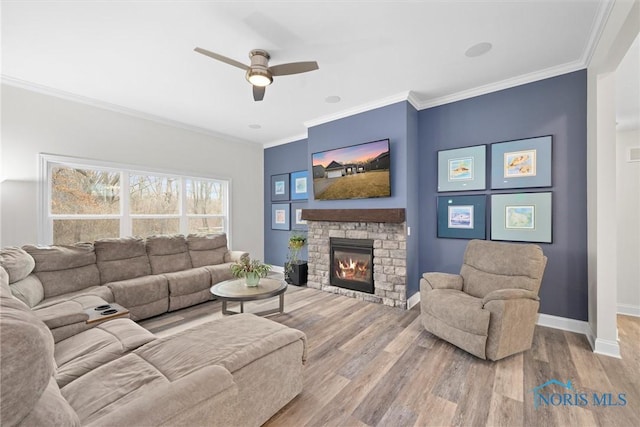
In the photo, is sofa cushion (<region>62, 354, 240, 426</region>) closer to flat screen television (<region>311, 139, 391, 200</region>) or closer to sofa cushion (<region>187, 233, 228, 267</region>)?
sofa cushion (<region>187, 233, 228, 267</region>)

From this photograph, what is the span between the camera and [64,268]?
2.93 metres

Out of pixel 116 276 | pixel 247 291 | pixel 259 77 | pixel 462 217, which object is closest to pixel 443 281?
pixel 462 217

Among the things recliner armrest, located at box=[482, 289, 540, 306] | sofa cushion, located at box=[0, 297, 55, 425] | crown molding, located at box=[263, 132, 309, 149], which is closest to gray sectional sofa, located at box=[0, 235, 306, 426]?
sofa cushion, located at box=[0, 297, 55, 425]

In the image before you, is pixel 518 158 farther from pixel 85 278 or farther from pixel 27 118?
pixel 27 118

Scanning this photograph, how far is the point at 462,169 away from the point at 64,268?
195 inches

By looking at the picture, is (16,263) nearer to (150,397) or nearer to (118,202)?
(118,202)

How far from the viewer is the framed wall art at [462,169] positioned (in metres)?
3.41

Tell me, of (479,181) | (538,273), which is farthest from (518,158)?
(538,273)

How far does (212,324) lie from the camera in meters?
1.86

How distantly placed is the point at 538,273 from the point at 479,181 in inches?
52.1

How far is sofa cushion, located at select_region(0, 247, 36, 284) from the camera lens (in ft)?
7.89

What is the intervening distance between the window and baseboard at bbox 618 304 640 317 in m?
6.44

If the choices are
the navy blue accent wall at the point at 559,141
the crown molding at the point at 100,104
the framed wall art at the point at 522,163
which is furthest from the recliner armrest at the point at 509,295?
the crown molding at the point at 100,104

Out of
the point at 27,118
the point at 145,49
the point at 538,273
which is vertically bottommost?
the point at 538,273
